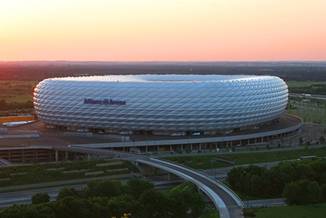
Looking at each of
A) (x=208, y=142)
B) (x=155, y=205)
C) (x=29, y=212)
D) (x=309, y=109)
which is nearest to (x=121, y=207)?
(x=155, y=205)

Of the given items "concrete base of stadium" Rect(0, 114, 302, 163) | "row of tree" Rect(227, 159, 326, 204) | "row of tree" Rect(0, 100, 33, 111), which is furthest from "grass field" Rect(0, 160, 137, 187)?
"row of tree" Rect(0, 100, 33, 111)

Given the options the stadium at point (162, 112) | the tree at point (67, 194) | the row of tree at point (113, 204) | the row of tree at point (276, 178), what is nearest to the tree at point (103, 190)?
the row of tree at point (113, 204)

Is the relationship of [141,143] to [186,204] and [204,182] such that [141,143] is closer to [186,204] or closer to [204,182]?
[204,182]

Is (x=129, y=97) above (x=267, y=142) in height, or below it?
above

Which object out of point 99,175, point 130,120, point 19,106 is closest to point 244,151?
point 130,120

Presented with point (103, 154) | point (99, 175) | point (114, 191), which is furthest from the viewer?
point (103, 154)

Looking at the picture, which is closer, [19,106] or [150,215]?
[150,215]

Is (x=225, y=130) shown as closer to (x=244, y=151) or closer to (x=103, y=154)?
(x=244, y=151)
